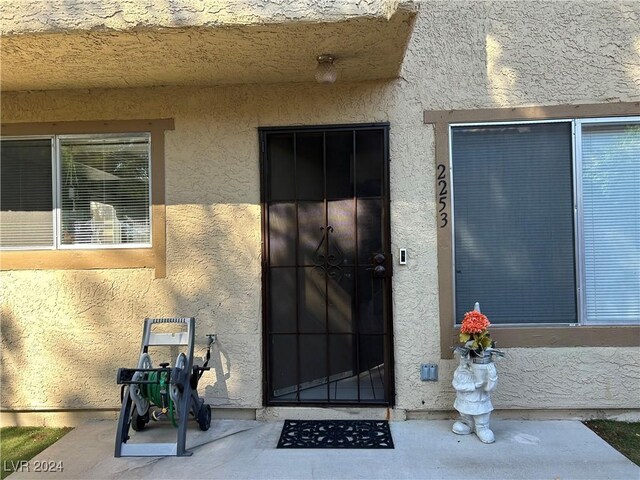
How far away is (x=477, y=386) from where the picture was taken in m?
3.45

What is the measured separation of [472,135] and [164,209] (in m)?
2.93

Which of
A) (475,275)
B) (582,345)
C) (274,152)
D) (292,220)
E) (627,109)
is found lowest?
(582,345)

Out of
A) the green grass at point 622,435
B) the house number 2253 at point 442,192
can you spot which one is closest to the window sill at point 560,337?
the green grass at point 622,435

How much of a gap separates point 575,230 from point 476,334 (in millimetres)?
1422

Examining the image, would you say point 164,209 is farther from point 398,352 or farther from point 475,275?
point 475,275

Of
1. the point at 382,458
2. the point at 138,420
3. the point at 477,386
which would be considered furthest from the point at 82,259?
the point at 477,386

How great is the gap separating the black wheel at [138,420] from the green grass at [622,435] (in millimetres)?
3832

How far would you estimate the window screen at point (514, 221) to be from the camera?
393 centimetres

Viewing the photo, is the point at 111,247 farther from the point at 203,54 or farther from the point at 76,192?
the point at 203,54

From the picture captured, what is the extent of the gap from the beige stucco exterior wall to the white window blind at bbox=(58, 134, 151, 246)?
262 mm

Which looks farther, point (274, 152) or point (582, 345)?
point (274, 152)

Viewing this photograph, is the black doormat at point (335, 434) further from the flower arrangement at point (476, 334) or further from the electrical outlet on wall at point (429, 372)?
the flower arrangement at point (476, 334)

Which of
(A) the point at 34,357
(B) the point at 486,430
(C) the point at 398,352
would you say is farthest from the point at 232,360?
(B) the point at 486,430

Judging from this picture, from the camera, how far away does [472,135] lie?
3990 mm
